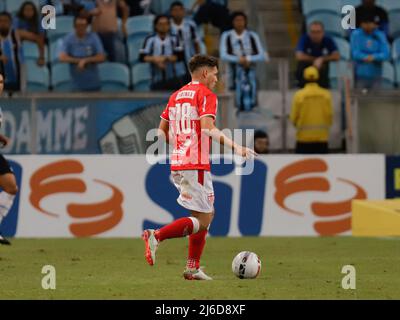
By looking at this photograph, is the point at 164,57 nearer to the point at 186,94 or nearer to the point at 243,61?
the point at 243,61

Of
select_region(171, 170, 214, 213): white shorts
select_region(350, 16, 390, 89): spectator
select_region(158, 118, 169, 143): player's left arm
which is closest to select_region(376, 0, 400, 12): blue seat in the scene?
select_region(350, 16, 390, 89): spectator

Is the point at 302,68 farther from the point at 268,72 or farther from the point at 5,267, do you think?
the point at 5,267

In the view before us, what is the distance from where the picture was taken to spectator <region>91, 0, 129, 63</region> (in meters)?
18.6

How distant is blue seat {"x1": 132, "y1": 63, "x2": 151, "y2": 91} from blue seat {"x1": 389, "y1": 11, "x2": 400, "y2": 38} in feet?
14.9

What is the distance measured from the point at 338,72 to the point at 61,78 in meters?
4.14

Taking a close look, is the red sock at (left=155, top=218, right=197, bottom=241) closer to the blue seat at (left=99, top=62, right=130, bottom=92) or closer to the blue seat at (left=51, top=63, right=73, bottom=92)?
the blue seat at (left=51, top=63, right=73, bottom=92)

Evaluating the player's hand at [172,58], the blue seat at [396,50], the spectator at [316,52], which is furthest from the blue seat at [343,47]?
the player's hand at [172,58]

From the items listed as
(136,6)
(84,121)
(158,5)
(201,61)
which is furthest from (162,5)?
(201,61)

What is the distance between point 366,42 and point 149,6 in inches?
146

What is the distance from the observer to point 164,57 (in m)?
17.6

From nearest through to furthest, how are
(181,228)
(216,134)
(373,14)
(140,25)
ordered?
(216,134) < (181,228) < (373,14) < (140,25)

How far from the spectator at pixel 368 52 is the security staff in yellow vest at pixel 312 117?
916 mm

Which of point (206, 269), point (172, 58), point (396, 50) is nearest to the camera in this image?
point (206, 269)
